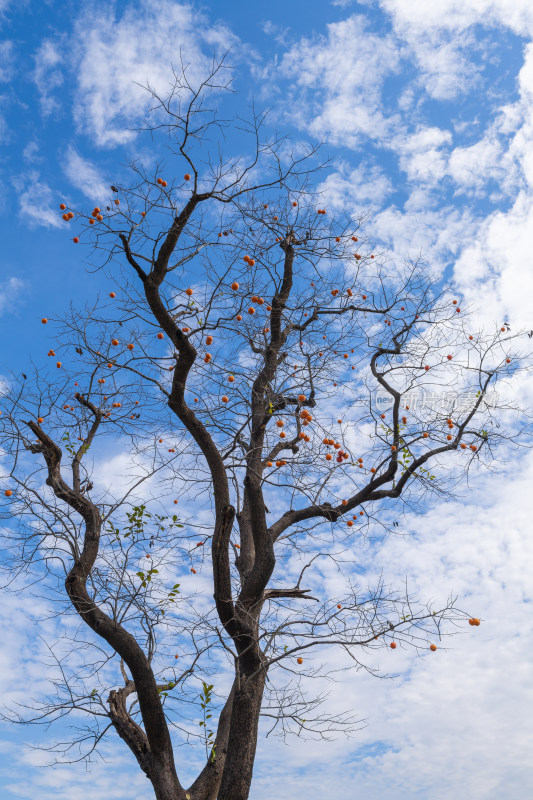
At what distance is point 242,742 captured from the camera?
4492 millimetres

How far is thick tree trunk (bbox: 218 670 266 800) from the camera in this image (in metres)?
4.41

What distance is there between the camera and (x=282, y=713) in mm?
4801

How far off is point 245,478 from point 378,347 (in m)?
2.23

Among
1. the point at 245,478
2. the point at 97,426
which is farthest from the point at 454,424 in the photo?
the point at 97,426

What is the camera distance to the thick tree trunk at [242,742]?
14.5ft

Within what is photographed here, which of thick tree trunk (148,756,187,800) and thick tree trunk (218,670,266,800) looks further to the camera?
thick tree trunk (148,756,187,800)

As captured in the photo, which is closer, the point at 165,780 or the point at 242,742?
the point at 242,742

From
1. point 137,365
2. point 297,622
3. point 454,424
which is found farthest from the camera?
point 454,424

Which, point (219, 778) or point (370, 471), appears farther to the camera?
point (370, 471)

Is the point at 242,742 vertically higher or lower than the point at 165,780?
higher

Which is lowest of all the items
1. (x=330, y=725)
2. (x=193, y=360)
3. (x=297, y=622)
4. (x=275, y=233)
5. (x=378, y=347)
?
(x=330, y=725)

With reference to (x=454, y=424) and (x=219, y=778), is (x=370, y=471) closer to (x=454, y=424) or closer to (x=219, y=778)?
(x=454, y=424)

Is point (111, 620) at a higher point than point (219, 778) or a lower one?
higher

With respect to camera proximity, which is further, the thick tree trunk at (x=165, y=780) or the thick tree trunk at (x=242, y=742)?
the thick tree trunk at (x=165, y=780)
